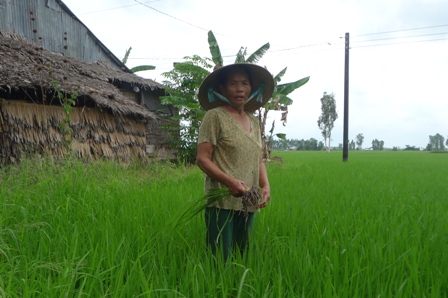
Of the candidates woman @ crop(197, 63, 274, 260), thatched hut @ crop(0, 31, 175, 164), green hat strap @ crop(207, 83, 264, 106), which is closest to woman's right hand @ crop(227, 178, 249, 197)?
woman @ crop(197, 63, 274, 260)

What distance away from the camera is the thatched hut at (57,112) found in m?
4.89

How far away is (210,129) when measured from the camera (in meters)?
1.52

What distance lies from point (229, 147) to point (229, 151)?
0.02 m

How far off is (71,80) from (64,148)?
1337 millimetres

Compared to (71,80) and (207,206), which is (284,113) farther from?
(207,206)

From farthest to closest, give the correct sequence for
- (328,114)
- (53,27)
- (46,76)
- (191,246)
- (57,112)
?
1. (328,114)
2. (53,27)
3. (57,112)
4. (46,76)
5. (191,246)

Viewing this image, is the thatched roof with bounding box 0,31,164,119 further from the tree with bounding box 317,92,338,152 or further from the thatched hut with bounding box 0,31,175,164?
the tree with bounding box 317,92,338,152

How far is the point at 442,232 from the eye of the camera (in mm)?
2057

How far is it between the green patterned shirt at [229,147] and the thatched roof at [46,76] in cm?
413

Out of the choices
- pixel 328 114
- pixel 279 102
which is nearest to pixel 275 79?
pixel 279 102

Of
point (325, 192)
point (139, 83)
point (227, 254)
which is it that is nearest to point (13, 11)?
point (139, 83)

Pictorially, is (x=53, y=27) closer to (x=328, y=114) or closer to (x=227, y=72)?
(x=227, y=72)

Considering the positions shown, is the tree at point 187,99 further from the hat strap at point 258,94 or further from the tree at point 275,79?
the hat strap at point 258,94

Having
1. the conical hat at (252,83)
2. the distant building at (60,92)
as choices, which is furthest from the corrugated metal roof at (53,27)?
the conical hat at (252,83)
